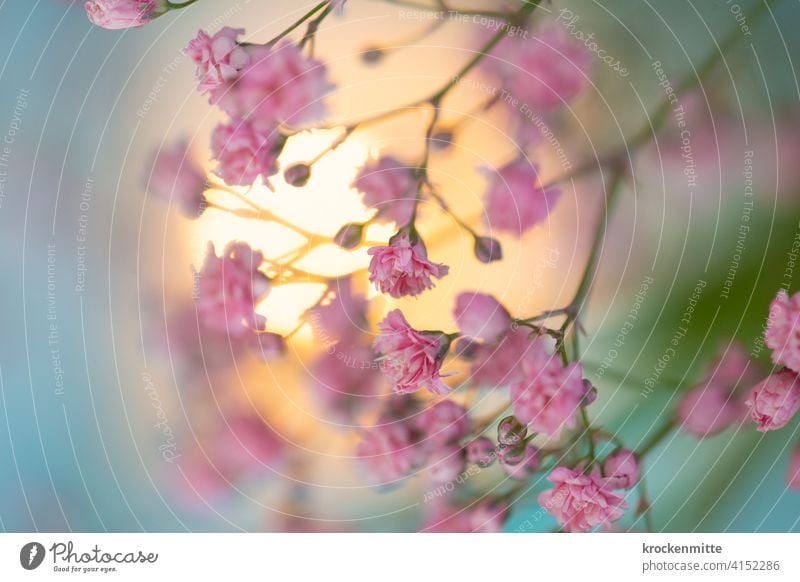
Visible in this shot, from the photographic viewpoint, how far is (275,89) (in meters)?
0.76

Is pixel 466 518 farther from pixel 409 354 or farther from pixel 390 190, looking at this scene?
pixel 390 190

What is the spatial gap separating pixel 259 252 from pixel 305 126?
13 cm

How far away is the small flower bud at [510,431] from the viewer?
0.79 metres

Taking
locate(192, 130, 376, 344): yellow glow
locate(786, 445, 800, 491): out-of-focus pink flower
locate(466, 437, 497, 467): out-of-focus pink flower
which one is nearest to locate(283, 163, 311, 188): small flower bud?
locate(192, 130, 376, 344): yellow glow

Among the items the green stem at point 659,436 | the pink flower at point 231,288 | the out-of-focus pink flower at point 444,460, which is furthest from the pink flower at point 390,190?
the green stem at point 659,436

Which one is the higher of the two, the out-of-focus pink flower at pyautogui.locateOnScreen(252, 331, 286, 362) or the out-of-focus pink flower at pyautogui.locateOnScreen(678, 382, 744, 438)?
the out-of-focus pink flower at pyautogui.locateOnScreen(252, 331, 286, 362)

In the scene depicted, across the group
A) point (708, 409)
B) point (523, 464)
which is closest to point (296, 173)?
point (523, 464)

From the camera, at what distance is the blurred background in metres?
0.76

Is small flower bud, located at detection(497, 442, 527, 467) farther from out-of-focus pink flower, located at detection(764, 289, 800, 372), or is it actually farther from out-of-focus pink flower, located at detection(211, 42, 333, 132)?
out-of-focus pink flower, located at detection(211, 42, 333, 132)

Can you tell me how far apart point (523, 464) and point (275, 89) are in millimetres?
444

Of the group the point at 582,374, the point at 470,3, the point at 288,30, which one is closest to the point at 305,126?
the point at 288,30

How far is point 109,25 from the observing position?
2.48 feet

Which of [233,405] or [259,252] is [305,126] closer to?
[259,252]

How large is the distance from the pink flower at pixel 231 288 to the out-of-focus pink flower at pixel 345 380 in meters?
0.09
